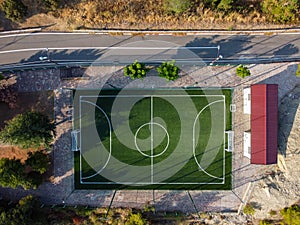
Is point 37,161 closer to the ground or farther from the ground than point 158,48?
closer to the ground

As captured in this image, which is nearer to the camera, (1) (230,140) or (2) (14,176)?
(2) (14,176)

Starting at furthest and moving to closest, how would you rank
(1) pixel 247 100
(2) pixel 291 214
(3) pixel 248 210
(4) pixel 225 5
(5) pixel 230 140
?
(5) pixel 230 140 < (3) pixel 248 210 < (1) pixel 247 100 < (4) pixel 225 5 < (2) pixel 291 214

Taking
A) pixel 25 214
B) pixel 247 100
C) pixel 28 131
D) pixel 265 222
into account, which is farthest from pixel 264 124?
pixel 25 214

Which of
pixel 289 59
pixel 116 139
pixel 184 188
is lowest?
pixel 184 188

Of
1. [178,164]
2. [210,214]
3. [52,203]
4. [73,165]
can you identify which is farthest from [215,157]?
[52,203]

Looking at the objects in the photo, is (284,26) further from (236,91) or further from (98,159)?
(98,159)

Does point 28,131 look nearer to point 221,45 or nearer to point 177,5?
point 177,5

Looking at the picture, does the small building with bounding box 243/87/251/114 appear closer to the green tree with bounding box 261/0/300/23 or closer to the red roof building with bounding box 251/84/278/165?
the red roof building with bounding box 251/84/278/165

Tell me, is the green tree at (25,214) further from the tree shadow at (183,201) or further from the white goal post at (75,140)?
the tree shadow at (183,201)
